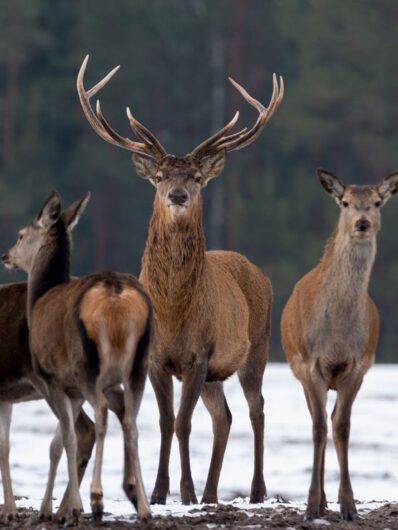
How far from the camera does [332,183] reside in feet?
28.1

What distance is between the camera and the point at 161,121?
3922 centimetres

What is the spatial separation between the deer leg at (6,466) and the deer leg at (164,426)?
1.35 meters

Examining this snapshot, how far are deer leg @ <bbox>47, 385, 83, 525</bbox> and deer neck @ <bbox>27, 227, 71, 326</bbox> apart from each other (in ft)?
2.48

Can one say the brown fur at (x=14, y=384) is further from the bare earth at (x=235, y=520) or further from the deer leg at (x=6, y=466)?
the bare earth at (x=235, y=520)

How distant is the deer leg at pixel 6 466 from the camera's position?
752 cm

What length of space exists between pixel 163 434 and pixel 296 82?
28.3m

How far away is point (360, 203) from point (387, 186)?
0.34 m

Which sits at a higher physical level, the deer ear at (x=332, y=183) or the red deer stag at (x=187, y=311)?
the deer ear at (x=332, y=183)

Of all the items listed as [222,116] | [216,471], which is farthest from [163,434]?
[222,116]

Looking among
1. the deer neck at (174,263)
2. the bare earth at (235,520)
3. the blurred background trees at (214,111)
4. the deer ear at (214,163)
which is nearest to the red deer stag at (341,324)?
the bare earth at (235,520)

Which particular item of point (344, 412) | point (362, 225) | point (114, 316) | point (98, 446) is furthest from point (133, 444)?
point (362, 225)

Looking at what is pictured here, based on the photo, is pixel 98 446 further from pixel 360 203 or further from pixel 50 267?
pixel 360 203

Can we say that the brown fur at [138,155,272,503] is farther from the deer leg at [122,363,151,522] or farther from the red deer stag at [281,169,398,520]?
the deer leg at [122,363,151,522]

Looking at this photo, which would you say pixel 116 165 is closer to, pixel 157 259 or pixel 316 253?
pixel 316 253
